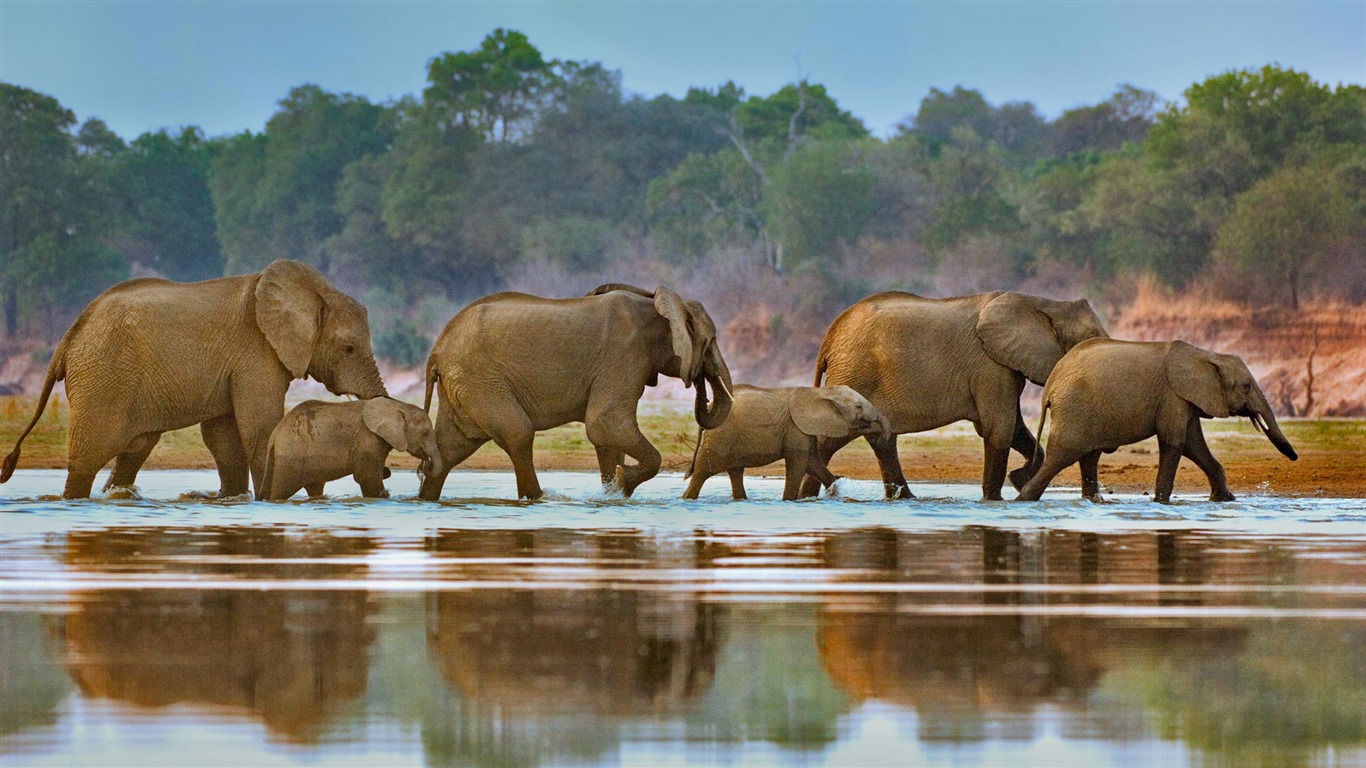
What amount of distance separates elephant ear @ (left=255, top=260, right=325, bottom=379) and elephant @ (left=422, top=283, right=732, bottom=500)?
845 millimetres

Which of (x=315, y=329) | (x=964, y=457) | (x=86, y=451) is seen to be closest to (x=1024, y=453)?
(x=315, y=329)

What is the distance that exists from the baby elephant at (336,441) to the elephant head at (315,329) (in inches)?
18.1

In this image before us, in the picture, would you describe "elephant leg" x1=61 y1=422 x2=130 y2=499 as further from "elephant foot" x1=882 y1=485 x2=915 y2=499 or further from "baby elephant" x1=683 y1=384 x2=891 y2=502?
"elephant foot" x1=882 y1=485 x2=915 y2=499

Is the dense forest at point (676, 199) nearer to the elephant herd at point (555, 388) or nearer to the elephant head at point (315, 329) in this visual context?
the elephant herd at point (555, 388)

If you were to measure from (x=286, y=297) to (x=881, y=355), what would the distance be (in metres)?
4.58

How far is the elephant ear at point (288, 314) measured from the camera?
1367 centimetres

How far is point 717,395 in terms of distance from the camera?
47.3 ft

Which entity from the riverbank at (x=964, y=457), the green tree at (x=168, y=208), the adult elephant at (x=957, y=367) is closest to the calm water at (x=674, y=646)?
the adult elephant at (x=957, y=367)

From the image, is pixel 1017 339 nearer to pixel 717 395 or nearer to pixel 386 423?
pixel 717 395

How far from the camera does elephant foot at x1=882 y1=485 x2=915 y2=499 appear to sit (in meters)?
15.4

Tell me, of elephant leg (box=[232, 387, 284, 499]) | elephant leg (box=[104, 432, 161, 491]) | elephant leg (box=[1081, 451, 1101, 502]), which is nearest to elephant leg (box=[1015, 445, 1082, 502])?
elephant leg (box=[1081, 451, 1101, 502])

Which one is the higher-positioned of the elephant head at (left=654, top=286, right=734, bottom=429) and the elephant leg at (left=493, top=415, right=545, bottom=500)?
the elephant head at (left=654, top=286, right=734, bottom=429)

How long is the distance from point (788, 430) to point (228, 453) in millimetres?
3873

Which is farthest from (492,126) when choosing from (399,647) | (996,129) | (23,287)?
(399,647)
